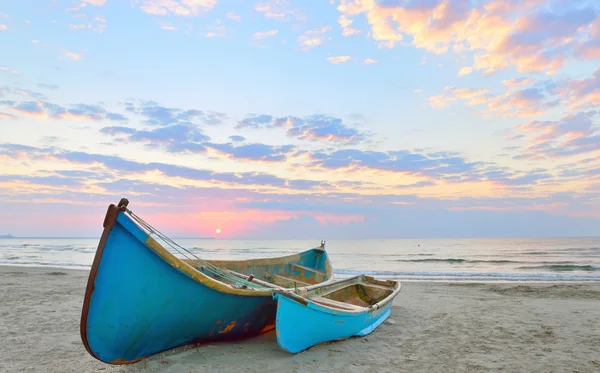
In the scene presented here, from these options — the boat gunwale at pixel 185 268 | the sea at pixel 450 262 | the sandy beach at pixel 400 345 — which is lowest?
the sea at pixel 450 262

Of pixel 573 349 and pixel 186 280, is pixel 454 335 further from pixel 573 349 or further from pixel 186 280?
pixel 186 280

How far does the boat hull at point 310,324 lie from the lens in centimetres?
503

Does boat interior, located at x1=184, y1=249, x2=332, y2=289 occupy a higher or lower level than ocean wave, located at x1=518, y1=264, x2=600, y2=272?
higher

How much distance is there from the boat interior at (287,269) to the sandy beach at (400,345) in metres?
2.23

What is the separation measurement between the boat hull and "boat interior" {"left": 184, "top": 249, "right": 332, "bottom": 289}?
6.78 feet

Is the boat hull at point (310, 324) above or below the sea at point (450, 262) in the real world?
above

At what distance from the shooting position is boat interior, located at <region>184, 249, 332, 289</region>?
28.3 ft

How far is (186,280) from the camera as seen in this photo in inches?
179

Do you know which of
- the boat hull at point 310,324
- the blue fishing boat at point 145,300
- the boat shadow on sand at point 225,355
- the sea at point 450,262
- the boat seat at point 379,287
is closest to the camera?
the blue fishing boat at point 145,300

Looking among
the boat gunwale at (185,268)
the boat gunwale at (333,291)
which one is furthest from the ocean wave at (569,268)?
the boat gunwale at (185,268)

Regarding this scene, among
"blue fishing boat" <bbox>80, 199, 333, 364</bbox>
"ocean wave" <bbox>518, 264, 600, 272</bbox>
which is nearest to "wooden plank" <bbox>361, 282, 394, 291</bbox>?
"blue fishing boat" <bbox>80, 199, 333, 364</bbox>

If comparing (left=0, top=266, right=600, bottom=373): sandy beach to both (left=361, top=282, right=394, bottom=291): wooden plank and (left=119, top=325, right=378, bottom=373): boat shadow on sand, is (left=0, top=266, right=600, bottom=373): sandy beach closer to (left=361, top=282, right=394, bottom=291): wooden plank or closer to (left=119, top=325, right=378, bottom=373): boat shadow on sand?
(left=119, top=325, right=378, bottom=373): boat shadow on sand

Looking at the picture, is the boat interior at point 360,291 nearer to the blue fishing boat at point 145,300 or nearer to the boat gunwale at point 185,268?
the blue fishing boat at point 145,300

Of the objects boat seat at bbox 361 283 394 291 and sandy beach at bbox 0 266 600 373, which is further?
boat seat at bbox 361 283 394 291
